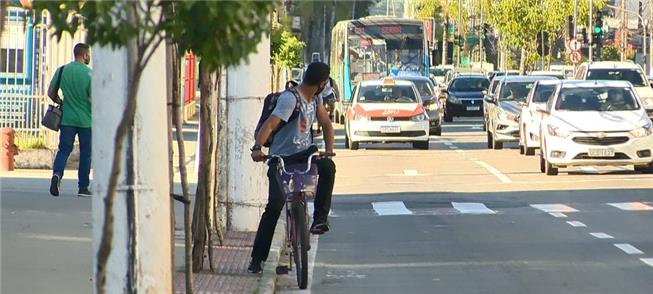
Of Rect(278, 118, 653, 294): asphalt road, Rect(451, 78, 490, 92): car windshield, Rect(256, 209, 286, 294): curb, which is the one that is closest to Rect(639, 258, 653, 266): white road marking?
Rect(278, 118, 653, 294): asphalt road

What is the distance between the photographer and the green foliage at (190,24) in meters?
5.69

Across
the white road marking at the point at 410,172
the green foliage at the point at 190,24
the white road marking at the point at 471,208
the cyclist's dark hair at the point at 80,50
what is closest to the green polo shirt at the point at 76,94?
the cyclist's dark hair at the point at 80,50

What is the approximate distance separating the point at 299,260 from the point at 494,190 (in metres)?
11.1

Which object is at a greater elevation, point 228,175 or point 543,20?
point 543,20

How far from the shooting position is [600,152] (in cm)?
2455

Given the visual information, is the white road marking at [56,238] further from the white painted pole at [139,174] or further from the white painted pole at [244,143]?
the white painted pole at [139,174]

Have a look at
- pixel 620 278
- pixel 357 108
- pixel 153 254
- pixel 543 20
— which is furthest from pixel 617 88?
pixel 543 20

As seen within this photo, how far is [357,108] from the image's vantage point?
110 ft

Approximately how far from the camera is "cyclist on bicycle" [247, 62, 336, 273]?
11.5 m

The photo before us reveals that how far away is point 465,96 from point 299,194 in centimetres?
4329

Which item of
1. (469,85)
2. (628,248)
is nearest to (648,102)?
(469,85)

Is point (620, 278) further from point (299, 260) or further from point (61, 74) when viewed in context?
point (61, 74)

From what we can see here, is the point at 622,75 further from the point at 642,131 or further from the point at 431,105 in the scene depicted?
the point at 642,131

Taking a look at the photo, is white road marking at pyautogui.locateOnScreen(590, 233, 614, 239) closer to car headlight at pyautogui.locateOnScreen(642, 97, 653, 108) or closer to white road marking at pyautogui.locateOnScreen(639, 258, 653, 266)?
white road marking at pyautogui.locateOnScreen(639, 258, 653, 266)
